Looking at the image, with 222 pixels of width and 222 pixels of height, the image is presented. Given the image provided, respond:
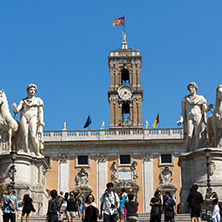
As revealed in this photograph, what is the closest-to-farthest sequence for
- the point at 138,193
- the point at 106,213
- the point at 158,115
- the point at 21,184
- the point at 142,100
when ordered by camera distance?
1. the point at 106,213
2. the point at 21,184
3. the point at 138,193
4. the point at 158,115
5. the point at 142,100

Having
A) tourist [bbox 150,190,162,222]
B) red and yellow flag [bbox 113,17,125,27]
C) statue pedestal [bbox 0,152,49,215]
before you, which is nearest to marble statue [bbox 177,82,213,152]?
statue pedestal [bbox 0,152,49,215]

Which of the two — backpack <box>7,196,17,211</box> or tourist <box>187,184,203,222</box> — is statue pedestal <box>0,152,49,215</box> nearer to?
backpack <box>7,196,17,211</box>

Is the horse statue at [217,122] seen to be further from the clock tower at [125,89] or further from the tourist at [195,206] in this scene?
the clock tower at [125,89]

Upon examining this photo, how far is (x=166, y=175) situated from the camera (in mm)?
57594

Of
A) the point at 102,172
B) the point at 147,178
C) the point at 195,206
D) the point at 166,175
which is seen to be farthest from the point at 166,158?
the point at 195,206

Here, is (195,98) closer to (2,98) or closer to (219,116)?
(219,116)

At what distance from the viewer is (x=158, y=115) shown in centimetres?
6675

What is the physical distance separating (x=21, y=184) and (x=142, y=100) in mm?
47250

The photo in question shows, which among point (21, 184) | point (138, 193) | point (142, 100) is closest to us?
point (21, 184)

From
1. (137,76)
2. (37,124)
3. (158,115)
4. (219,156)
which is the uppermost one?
(137,76)

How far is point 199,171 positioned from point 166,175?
31931 millimetres

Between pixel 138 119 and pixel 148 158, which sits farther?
pixel 138 119

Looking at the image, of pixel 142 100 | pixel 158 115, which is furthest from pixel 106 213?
pixel 142 100

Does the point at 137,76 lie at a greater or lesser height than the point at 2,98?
greater
